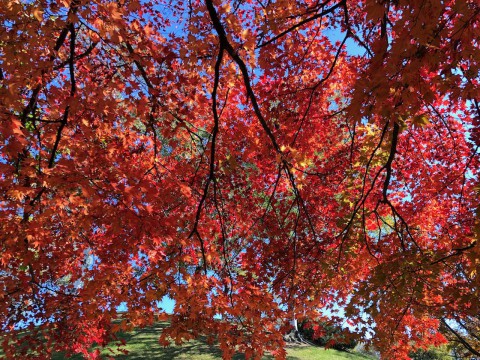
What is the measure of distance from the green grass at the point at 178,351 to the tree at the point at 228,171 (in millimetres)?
4010

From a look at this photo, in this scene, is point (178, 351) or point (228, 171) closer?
point (228, 171)

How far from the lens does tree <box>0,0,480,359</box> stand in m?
3.67

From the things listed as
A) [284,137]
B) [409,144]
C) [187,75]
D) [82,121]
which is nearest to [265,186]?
[284,137]

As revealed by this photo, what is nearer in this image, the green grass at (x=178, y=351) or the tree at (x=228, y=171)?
the tree at (x=228, y=171)

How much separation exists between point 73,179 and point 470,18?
13.8 feet

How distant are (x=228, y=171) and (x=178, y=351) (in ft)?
30.4

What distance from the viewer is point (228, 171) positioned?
209 inches

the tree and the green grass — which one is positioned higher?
the tree

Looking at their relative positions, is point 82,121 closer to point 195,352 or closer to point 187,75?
point 187,75

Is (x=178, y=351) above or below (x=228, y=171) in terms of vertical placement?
below

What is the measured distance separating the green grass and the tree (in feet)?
13.2

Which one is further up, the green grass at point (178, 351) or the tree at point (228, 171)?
the tree at point (228, 171)

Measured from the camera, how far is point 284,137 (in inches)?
317

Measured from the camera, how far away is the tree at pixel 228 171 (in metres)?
3.67
